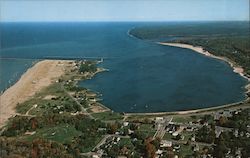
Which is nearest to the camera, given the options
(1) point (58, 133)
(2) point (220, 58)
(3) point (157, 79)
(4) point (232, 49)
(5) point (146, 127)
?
(1) point (58, 133)

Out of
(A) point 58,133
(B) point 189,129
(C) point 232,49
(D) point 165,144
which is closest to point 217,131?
(B) point 189,129

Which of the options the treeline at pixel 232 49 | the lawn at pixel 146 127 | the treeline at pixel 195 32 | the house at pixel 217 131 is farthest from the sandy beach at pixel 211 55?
the lawn at pixel 146 127

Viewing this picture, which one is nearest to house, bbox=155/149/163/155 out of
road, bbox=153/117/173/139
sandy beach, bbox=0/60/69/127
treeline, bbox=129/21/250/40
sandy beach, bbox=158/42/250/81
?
road, bbox=153/117/173/139

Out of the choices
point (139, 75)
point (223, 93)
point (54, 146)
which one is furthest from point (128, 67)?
point (54, 146)

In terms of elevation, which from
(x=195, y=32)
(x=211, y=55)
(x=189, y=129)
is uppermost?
(x=195, y=32)

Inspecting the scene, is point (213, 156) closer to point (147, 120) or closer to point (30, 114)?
point (147, 120)

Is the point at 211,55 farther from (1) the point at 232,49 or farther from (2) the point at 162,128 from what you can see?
(2) the point at 162,128

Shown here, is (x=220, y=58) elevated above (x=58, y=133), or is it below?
above

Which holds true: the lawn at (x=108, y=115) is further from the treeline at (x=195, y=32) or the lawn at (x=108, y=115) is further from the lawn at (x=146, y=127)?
the treeline at (x=195, y=32)
